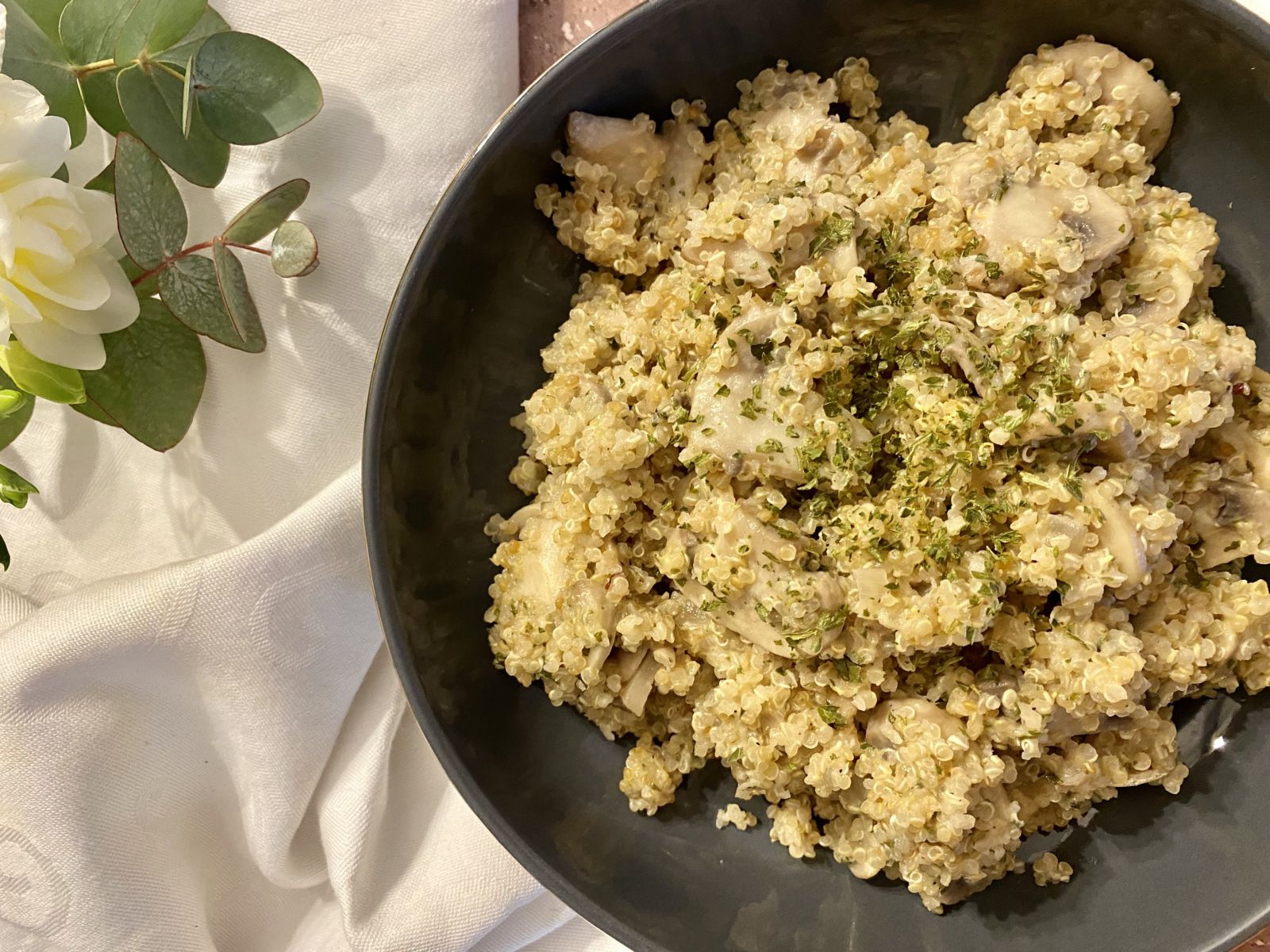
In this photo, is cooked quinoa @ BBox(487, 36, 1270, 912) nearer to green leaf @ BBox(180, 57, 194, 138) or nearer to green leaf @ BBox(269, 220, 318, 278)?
green leaf @ BBox(269, 220, 318, 278)

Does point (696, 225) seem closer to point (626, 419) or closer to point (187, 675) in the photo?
point (626, 419)

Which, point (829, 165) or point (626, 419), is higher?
point (829, 165)

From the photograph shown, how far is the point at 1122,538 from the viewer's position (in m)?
1.09

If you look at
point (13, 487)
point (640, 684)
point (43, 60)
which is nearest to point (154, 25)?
point (43, 60)

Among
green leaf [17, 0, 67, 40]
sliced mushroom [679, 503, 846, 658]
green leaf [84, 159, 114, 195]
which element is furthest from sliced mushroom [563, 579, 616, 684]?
green leaf [17, 0, 67, 40]

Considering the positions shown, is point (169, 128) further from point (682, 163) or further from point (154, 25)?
Result: point (682, 163)

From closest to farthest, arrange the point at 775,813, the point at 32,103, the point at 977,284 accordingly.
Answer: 1. the point at 32,103
2. the point at 977,284
3. the point at 775,813

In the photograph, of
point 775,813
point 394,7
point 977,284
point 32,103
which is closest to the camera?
point 32,103

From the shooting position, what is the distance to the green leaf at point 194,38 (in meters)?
1.33

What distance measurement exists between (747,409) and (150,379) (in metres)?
0.92

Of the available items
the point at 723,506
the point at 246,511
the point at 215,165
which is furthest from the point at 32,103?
the point at 723,506

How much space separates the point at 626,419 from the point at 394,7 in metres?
0.77

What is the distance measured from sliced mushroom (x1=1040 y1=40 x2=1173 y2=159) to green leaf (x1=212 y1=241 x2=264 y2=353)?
1.19 m

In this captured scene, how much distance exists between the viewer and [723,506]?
1.20m
